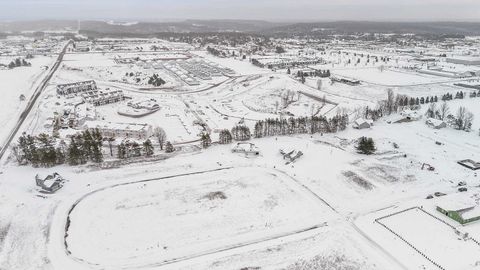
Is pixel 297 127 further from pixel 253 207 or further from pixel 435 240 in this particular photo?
pixel 435 240

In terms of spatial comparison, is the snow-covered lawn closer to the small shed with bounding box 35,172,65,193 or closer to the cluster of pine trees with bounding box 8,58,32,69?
the small shed with bounding box 35,172,65,193

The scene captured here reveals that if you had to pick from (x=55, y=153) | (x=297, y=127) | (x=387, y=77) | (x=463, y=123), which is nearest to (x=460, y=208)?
(x=297, y=127)

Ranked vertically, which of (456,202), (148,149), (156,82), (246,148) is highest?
(156,82)

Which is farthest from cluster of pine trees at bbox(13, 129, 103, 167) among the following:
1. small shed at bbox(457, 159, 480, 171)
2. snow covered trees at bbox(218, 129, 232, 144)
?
small shed at bbox(457, 159, 480, 171)

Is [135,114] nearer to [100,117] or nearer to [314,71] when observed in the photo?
[100,117]

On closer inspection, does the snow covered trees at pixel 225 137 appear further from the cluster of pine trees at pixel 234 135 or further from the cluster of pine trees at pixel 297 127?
the cluster of pine trees at pixel 297 127

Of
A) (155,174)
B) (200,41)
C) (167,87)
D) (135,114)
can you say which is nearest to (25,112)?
(135,114)
